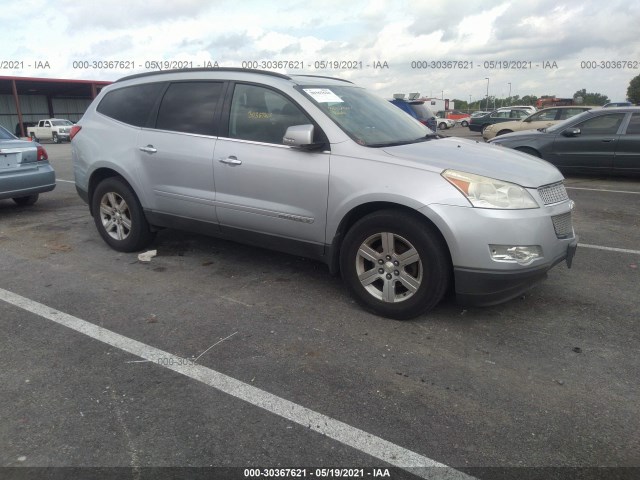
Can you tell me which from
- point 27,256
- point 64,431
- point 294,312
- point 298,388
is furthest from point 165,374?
point 27,256

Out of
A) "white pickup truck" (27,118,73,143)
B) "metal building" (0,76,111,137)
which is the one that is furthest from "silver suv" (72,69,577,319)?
"metal building" (0,76,111,137)

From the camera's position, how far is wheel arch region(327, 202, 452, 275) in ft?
→ 11.5

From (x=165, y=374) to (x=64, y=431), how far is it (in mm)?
644

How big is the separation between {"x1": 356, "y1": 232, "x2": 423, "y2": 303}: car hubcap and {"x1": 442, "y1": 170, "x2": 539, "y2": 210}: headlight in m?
0.53

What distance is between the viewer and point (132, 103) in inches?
206

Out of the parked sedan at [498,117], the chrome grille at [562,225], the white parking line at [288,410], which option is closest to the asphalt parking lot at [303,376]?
the white parking line at [288,410]

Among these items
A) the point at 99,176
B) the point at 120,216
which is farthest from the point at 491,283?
the point at 99,176

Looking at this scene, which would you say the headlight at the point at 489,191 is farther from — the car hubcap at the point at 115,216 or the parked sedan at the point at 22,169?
the parked sedan at the point at 22,169

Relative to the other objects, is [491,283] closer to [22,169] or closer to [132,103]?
[132,103]

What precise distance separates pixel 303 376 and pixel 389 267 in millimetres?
1105

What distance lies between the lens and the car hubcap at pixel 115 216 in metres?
5.33

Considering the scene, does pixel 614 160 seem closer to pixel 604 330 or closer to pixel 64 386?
pixel 604 330

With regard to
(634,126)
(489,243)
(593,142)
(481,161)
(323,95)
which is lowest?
(593,142)

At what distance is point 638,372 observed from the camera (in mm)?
3055
